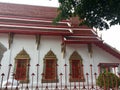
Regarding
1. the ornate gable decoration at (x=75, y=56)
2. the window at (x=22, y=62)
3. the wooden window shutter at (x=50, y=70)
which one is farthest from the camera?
the ornate gable decoration at (x=75, y=56)

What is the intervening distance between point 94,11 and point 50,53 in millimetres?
5968

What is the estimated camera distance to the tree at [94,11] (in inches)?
247

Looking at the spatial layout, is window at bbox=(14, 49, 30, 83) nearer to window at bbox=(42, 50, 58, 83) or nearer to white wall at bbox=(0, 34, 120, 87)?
white wall at bbox=(0, 34, 120, 87)

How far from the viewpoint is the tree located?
6281 mm

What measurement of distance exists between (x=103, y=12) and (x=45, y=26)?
6747 mm

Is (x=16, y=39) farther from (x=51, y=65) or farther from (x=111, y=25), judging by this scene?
(x=111, y=25)

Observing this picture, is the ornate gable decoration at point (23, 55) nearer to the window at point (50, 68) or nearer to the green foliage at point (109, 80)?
the window at point (50, 68)

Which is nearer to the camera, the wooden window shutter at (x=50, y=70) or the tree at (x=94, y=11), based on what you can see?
the tree at (x=94, y=11)

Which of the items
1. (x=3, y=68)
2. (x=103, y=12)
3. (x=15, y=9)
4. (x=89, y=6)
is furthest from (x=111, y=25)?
(x=15, y=9)

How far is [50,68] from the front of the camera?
11891 mm

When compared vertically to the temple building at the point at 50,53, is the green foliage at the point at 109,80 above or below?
below

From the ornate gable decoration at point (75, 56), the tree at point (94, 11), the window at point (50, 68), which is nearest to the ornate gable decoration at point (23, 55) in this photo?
the window at point (50, 68)

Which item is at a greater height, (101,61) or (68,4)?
(68,4)

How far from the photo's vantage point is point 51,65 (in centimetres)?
1207
